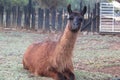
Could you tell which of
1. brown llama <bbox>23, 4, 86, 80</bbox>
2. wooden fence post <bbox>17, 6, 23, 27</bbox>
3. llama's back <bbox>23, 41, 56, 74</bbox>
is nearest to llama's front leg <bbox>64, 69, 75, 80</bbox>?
brown llama <bbox>23, 4, 86, 80</bbox>

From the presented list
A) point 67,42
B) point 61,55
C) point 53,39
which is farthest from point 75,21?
point 53,39

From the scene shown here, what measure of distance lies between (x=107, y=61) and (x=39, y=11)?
11.2 m

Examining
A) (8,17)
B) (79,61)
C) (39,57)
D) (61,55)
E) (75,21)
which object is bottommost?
(79,61)

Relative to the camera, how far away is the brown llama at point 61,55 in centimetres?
655

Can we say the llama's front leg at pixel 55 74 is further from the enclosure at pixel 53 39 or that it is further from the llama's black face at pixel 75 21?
the llama's black face at pixel 75 21

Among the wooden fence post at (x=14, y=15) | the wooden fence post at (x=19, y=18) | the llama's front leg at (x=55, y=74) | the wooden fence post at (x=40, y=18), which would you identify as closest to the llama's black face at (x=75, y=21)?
the llama's front leg at (x=55, y=74)

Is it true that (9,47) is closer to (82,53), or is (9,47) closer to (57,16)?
(82,53)

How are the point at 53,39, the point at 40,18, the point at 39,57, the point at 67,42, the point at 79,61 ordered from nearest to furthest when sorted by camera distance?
1. the point at 67,42
2. the point at 39,57
3. the point at 53,39
4. the point at 79,61
5. the point at 40,18

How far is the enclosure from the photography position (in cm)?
793

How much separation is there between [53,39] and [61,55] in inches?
94.7

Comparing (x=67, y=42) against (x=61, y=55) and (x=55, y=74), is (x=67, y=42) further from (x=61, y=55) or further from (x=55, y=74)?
(x=55, y=74)

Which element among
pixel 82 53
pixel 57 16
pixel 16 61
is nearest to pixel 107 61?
pixel 82 53

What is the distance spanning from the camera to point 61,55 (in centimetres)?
661

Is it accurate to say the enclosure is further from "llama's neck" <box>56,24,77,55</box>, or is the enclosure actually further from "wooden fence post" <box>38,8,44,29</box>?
"llama's neck" <box>56,24,77,55</box>
